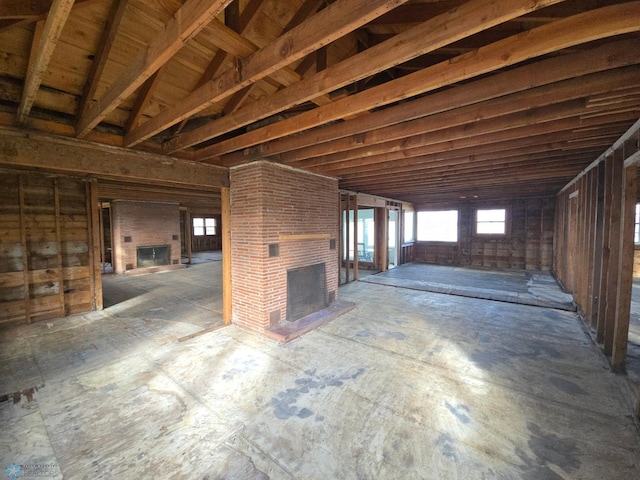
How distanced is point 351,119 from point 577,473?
3.32 metres

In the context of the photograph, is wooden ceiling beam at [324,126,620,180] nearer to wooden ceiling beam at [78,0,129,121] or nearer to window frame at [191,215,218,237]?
wooden ceiling beam at [78,0,129,121]

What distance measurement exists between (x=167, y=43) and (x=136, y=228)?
9443mm

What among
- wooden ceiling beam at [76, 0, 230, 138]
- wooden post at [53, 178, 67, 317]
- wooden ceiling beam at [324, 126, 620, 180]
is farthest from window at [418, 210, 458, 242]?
wooden post at [53, 178, 67, 317]

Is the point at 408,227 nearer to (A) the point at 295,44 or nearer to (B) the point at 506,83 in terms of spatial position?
(B) the point at 506,83

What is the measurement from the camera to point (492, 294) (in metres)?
6.10

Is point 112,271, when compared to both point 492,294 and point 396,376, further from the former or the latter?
point 492,294

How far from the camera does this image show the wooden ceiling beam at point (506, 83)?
160 cm

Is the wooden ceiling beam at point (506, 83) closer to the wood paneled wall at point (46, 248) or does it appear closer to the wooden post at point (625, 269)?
the wooden post at point (625, 269)

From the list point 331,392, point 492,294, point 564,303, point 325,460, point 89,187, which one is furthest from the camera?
point 492,294

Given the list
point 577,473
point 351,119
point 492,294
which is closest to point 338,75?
point 351,119

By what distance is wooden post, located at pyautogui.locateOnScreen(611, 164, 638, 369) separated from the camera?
2844mm

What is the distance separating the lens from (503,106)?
2252mm

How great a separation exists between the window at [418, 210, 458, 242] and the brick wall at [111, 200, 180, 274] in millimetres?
10624

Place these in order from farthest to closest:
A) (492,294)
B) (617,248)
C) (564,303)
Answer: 1. (492,294)
2. (564,303)
3. (617,248)
